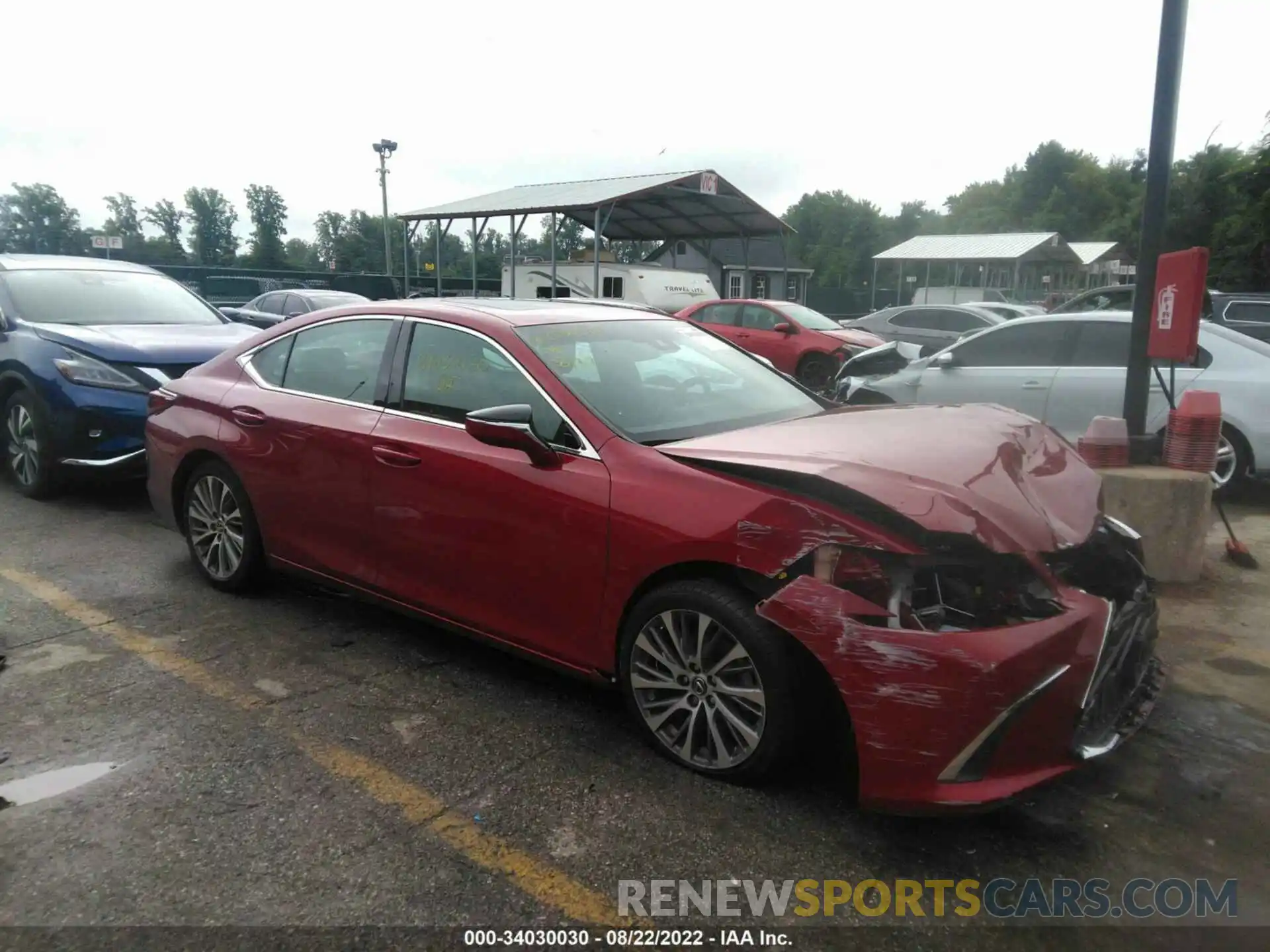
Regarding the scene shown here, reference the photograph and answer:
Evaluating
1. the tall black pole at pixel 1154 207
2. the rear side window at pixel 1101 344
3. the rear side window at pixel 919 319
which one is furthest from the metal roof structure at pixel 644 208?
the tall black pole at pixel 1154 207

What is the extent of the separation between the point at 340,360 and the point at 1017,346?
18.2 ft

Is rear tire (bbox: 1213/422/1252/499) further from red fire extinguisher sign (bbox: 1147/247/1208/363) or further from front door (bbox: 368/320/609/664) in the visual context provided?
front door (bbox: 368/320/609/664)

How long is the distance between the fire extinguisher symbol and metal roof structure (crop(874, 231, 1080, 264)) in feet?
89.0

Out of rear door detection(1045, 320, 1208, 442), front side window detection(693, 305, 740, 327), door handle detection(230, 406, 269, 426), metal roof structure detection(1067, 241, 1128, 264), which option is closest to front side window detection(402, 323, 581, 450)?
door handle detection(230, 406, 269, 426)

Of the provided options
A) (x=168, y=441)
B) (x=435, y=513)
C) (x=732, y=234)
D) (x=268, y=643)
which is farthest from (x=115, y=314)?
(x=732, y=234)

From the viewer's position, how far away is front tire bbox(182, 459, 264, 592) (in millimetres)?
4422

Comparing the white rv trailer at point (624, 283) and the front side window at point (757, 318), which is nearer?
the front side window at point (757, 318)

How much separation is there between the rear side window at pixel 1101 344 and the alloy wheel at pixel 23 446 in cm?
767

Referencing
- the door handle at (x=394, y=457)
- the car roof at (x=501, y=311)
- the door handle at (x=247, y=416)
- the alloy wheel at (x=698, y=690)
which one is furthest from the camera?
the door handle at (x=247, y=416)

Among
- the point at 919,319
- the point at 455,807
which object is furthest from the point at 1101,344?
the point at 919,319

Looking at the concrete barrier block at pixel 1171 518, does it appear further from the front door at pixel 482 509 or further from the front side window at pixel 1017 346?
the front door at pixel 482 509

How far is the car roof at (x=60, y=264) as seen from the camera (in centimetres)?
725

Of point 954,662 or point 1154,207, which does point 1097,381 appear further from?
point 954,662

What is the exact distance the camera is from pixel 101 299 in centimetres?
718
